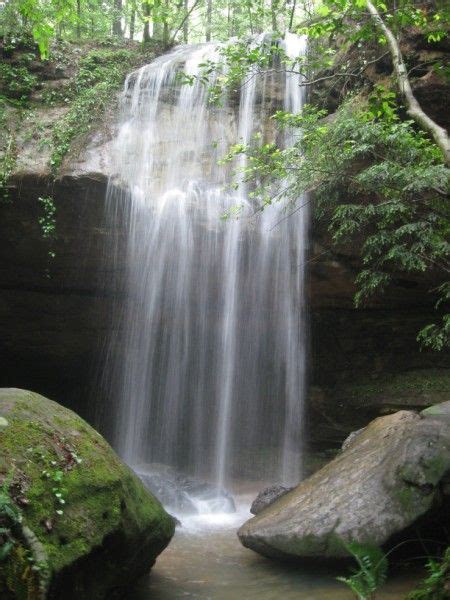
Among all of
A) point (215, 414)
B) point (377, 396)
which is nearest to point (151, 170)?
point (215, 414)

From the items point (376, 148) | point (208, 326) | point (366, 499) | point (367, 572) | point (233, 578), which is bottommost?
point (233, 578)

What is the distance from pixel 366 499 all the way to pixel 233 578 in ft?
4.88

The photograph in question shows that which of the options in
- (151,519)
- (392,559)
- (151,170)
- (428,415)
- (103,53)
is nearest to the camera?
(151,519)

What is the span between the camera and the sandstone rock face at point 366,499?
5027 millimetres

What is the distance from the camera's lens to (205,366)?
983 cm

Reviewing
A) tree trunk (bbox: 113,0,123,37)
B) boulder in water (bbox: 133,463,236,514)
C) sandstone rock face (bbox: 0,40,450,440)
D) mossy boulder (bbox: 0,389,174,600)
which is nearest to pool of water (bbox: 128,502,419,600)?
mossy boulder (bbox: 0,389,174,600)

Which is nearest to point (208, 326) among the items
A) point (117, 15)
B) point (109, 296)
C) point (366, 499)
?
point (109, 296)

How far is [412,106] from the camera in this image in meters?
6.08

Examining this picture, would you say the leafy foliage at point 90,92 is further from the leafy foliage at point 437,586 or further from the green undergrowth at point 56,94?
the leafy foliage at point 437,586

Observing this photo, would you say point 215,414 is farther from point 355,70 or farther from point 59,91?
point 59,91

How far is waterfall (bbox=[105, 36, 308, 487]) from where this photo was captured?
31.6 feet

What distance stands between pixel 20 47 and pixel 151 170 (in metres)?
4.31

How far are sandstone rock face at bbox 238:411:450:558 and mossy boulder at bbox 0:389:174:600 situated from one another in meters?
1.39

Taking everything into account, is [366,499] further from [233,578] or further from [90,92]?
[90,92]
